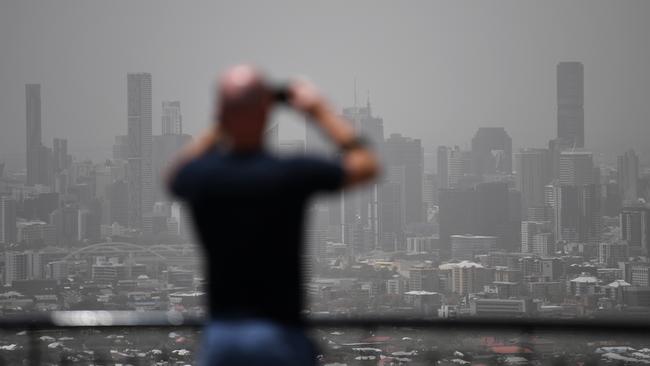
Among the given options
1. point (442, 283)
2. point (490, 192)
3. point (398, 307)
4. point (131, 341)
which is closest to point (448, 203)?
point (490, 192)

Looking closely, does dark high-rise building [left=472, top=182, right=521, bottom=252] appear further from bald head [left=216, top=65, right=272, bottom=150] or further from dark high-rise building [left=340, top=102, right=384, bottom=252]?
bald head [left=216, top=65, right=272, bottom=150]

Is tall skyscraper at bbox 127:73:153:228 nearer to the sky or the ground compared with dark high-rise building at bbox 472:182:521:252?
nearer to the sky

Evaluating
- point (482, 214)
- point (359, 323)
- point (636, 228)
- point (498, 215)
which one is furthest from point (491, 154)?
point (359, 323)

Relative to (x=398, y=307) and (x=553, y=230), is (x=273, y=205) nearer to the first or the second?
(x=398, y=307)

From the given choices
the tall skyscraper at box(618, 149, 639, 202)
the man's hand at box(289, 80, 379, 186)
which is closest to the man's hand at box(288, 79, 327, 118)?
the man's hand at box(289, 80, 379, 186)

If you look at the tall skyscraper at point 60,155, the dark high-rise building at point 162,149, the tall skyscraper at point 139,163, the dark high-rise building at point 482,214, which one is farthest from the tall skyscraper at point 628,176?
the tall skyscraper at point 60,155

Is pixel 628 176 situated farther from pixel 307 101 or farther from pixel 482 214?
pixel 307 101
